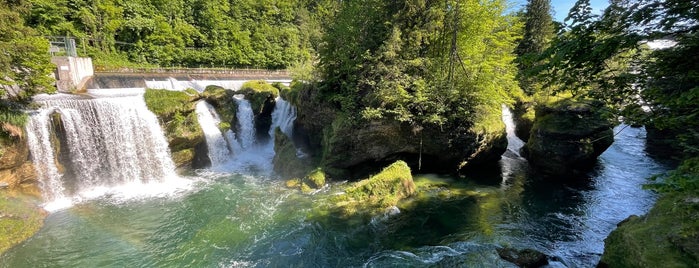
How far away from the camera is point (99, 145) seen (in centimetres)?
1599

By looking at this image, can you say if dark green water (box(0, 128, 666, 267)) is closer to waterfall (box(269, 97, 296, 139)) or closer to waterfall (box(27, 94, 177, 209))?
waterfall (box(27, 94, 177, 209))

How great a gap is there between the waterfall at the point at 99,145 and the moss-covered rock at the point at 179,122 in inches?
16.4

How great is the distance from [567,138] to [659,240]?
10.8 meters

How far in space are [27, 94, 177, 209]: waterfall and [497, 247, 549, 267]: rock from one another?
1662 cm

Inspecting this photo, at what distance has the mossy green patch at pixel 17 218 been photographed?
10750 mm

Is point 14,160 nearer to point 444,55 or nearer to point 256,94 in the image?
point 256,94

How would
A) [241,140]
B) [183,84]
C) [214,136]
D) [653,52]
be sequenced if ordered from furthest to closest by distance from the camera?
[183,84] → [241,140] → [214,136] → [653,52]

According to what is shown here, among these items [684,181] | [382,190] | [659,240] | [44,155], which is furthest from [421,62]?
[44,155]

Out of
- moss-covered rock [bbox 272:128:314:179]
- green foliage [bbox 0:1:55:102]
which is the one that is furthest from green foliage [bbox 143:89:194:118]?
moss-covered rock [bbox 272:128:314:179]

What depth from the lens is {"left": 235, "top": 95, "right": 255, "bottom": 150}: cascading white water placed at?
914 inches

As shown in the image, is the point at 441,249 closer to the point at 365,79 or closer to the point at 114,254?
the point at 365,79

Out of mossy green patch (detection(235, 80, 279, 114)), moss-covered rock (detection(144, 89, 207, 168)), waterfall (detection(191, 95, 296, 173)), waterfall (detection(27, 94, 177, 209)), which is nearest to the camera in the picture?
waterfall (detection(27, 94, 177, 209))

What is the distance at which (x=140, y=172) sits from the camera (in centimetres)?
1688

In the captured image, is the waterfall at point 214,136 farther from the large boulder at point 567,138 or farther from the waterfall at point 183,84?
the large boulder at point 567,138
